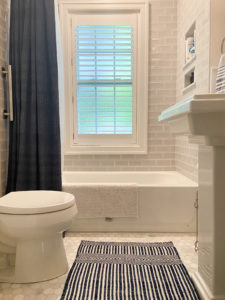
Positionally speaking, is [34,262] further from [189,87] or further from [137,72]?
[137,72]

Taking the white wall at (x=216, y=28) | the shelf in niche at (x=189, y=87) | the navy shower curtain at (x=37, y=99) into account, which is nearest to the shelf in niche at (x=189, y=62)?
the shelf in niche at (x=189, y=87)

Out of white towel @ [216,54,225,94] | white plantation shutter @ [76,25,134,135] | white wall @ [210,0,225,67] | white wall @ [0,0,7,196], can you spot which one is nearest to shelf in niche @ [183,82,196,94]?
white wall @ [210,0,225,67]

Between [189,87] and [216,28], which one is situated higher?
[216,28]

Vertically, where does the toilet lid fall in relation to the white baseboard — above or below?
above

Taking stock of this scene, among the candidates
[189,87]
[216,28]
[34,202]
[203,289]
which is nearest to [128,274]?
[203,289]

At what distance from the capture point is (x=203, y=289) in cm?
146

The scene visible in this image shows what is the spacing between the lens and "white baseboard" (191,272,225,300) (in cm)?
132

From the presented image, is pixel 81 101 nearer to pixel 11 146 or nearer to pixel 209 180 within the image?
pixel 11 146

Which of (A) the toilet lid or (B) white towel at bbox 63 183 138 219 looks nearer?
(A) the toilet lid

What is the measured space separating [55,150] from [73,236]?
0.77 metres

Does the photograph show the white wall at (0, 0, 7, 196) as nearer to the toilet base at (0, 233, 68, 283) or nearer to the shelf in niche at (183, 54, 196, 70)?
the toilet base at (0, 233, 68, 283)

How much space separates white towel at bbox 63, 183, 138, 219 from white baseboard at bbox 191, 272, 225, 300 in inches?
34.8

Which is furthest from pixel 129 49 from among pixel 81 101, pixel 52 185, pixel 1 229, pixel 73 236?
pixel 1 229

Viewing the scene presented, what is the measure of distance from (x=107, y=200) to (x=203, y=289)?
1142mm
